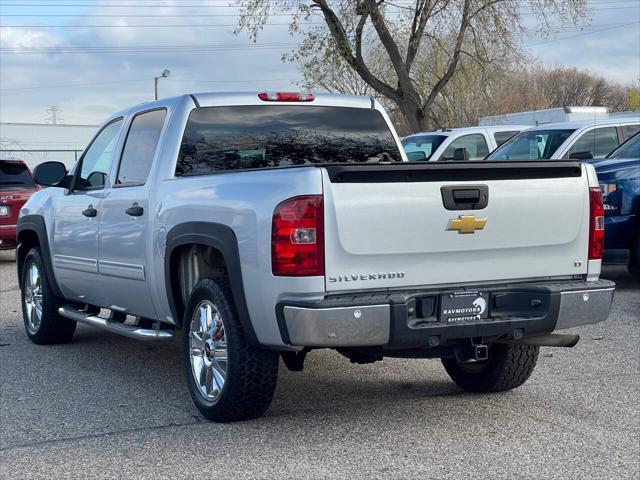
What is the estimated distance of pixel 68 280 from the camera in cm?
804

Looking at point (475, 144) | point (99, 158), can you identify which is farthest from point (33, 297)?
point (475, 144)

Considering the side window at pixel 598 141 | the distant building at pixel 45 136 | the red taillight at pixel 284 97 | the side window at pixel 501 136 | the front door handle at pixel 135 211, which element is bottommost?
the distant building at pixel 45 136

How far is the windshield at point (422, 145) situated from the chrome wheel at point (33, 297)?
9.39 meters

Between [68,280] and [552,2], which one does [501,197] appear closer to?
[68,280]

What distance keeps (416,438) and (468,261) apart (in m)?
1.02

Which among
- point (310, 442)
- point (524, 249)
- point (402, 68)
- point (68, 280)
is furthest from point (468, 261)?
point (402, 68)

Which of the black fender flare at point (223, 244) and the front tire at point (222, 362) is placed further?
the front tire at point (222, 362)

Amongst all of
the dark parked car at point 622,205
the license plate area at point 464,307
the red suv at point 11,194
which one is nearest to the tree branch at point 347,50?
the red suv at point 11,194

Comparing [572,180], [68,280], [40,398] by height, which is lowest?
[40,398]

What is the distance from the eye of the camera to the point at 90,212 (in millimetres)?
7430

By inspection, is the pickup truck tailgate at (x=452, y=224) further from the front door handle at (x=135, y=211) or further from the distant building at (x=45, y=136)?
the distant building at (x=45, y=136)

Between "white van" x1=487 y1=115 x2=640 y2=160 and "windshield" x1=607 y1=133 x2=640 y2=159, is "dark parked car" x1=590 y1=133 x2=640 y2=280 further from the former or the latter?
"white van" x1=487 y1=115 x2=640 y2=160

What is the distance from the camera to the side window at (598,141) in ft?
43.6

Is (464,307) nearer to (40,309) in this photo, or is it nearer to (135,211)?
(135,211)
